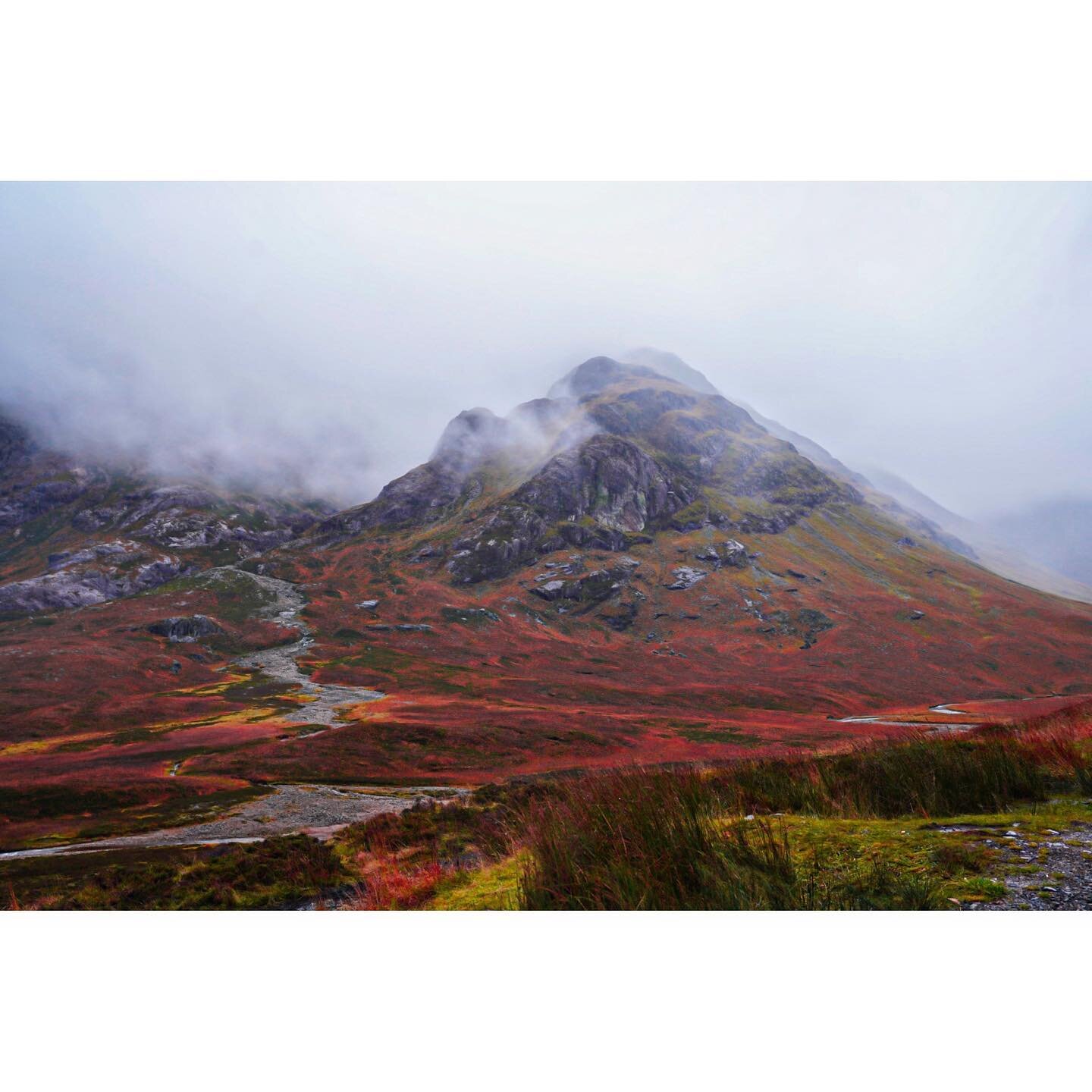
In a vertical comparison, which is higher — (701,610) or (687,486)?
(687,486)

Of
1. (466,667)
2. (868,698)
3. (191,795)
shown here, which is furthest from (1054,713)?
(466,667)

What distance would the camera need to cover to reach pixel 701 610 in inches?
4449

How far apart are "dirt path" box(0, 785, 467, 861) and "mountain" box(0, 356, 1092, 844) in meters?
2.64

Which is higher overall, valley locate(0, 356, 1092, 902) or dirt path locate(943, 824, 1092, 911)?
dirt path locate(943, 824, 1092, 911)

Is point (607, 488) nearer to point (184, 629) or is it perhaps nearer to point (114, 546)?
point (184, 629)

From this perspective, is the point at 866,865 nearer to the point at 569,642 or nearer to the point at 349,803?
the point at 349,803

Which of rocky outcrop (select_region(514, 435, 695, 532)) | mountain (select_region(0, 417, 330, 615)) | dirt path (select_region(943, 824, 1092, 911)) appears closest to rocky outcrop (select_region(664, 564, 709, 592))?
rocky outcrop (select_region(514, 435, 695, 532))

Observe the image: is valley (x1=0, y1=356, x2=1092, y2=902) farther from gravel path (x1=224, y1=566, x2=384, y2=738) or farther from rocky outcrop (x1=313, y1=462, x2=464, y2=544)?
rocky outcrop (x1=313, y1=462, x2=464, y2=544)

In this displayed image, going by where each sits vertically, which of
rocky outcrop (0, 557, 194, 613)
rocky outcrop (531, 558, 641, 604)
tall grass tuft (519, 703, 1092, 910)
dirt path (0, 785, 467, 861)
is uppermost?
tall grass tuft (519, 703, 1092, 910)

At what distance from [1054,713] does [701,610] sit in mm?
99006

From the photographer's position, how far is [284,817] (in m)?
23.8

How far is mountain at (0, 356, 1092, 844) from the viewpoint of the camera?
3825cm

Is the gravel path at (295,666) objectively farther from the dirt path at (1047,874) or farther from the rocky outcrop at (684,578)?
the rocky outcrop at (684,578)

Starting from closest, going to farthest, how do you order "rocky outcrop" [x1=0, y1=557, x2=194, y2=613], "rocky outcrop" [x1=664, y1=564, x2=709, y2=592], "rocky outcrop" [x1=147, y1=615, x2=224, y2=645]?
"rocky outcrop" [x1=147, y1=615, x2=224, y2=645] → "rocky outcrop" [x1=0, y1=557, x2=194, y2=613] → "rocky outcrop" [x1=664, y1=564, x2=709, y2=592]
